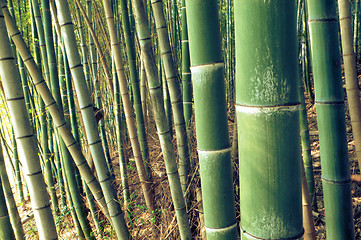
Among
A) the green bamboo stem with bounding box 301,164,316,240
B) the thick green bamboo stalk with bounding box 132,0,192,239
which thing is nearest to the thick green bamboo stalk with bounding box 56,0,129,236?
the thick green bamboo stalk with bounding box 132,0,192,239

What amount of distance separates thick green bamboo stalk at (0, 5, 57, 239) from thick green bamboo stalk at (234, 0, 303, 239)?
0.88 meters

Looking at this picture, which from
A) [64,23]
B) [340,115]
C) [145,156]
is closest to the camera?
[340,115]

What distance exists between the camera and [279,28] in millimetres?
541

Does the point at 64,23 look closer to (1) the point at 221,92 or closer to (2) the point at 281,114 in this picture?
(1) the point at 221,92

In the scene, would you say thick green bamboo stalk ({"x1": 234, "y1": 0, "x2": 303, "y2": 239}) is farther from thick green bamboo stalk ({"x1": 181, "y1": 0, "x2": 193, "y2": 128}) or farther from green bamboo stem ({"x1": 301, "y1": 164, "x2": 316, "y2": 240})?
thick green bamboo stalk ({"x1": 181, "y1": 0, "x2": 193, "y2": 128})

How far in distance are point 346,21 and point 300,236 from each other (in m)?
1.36

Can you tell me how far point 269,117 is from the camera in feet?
1.91

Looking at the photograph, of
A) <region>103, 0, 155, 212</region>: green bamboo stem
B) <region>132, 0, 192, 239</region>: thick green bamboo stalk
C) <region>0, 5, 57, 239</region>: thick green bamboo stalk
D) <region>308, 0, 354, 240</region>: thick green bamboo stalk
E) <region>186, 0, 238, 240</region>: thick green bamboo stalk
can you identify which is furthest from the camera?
<region>103, 0, 155, 212</region>: green bamboo stem

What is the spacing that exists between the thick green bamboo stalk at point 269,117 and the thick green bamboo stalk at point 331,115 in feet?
1.68

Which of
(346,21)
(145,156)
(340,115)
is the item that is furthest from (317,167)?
(340,115)

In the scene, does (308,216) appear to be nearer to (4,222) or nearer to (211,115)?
(211,115)

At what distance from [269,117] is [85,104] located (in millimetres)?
1098

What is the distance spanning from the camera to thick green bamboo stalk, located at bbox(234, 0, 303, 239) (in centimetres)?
55

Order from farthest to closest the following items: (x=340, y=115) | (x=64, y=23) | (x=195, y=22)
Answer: (x=64, y=23) < (x=340, y=115) < (x=195, y=22)
